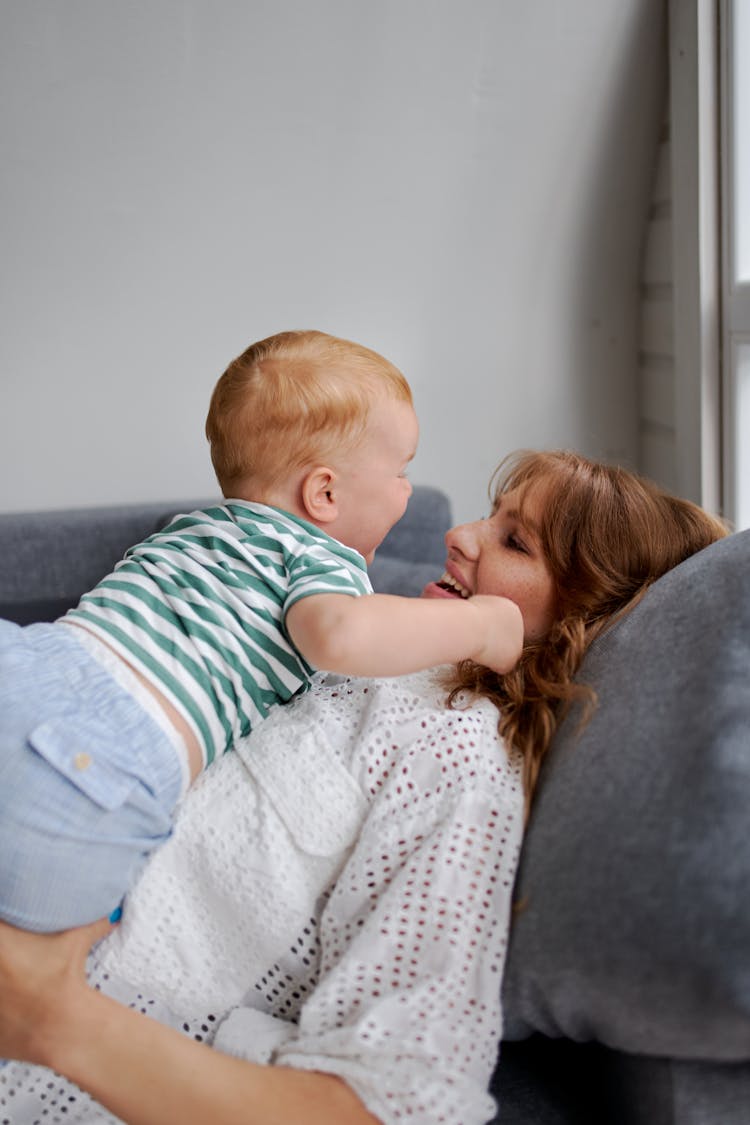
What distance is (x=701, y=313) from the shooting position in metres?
2.14

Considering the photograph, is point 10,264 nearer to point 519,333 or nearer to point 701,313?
Answer: point 519,333

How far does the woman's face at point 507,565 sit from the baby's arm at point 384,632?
0.69 feet

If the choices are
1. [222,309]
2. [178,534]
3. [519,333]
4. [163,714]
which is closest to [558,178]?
[519,333]

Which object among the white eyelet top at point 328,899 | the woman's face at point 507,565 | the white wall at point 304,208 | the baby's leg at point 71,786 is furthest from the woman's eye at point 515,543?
the white wall at point 304,208

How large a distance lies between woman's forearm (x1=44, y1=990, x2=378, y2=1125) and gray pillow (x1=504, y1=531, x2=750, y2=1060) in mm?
188

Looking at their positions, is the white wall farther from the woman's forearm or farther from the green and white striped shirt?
the woman's forearm

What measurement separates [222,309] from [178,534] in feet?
3.68

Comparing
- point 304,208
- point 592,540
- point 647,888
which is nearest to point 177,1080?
point 647,888

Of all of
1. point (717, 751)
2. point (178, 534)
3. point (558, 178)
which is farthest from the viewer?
point (558, 178)

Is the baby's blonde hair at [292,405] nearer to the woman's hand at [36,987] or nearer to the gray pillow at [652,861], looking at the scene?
the gray pillow at [652,861]

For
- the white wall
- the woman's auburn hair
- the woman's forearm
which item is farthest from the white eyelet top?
the white wall

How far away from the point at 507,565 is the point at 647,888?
1.84 feet

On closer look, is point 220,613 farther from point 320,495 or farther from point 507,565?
point 507,565

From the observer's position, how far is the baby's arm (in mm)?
1004
